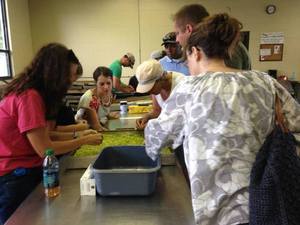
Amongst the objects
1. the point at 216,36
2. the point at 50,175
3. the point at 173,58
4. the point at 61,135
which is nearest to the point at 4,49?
the point at 173,58

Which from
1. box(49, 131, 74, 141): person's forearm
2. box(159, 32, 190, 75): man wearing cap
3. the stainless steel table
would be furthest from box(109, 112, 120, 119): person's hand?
the stainless steel table

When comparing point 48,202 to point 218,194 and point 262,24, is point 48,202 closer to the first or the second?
point 218,194

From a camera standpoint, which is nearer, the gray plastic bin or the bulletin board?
the gray plastic bin

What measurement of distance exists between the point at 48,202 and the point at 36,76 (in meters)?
0.56

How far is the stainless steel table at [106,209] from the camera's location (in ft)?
3.25

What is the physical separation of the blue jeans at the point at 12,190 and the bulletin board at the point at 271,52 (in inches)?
216

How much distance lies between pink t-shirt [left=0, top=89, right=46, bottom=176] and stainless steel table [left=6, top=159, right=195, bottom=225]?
16 centimetres

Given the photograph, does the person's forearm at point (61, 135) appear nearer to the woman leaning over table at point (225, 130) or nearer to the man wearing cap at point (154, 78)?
the man wearing cap at point (154, 78)

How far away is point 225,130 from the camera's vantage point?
2.81ft

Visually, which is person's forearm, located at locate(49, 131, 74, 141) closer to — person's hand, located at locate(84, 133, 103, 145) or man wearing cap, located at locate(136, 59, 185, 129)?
person's hand, located at locate(84, 133, 103, 145)

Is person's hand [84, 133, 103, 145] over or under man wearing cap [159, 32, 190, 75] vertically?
under

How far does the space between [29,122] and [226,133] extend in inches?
30.8

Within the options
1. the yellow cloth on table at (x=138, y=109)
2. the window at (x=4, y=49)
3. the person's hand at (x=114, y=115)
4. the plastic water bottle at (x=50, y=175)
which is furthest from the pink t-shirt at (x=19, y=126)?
the window at (x=4, y=49)

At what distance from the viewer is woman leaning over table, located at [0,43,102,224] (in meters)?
1.23
